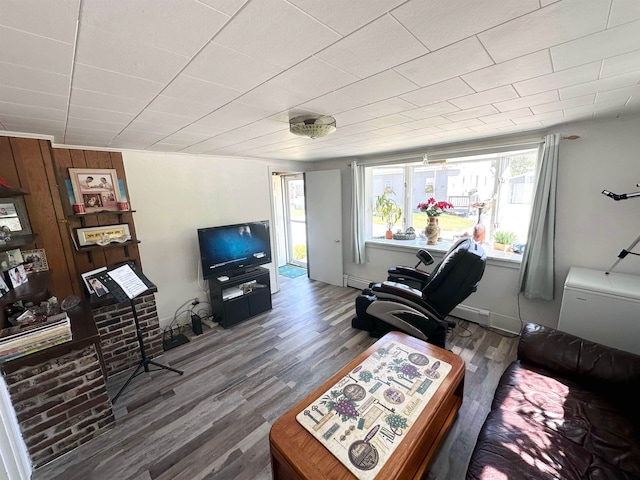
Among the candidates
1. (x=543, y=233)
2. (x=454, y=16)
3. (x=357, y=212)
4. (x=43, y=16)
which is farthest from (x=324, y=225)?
(x=43, y=16)

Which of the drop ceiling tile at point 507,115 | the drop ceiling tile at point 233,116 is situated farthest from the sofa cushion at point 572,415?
the drop ceiling tile at point 233,116

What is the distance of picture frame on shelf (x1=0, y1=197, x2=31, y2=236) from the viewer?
176 cm

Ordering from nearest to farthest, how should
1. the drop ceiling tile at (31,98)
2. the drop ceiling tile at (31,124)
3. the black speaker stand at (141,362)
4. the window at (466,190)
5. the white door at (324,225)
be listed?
the drop ceiling tile at (31,98)
the drop ceiling tile at (31,124)
the black speaker stand at (141,362)
the window at (466,190)
the white door at (324,225)

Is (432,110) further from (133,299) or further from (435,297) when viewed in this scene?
(133,299)

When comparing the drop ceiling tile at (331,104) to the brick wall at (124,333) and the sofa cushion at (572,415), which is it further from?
the brick wall at (124,333)

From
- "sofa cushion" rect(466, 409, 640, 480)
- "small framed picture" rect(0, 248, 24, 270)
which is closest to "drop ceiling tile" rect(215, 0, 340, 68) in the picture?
"sofa cushion" rect(466, 409, 640, 480)

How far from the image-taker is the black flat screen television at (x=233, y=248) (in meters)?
3.09

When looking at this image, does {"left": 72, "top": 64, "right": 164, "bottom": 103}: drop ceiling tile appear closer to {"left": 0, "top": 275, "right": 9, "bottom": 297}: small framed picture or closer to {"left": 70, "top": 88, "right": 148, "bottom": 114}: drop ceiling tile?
{"left": 70, "top": 88, "right": 148, "bottom": 114}: drop ceiling tile

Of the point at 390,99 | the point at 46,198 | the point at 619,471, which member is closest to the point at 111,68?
the point at 390,99

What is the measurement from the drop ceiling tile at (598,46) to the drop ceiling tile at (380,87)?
0.57 meters

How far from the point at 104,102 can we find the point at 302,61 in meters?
1.14

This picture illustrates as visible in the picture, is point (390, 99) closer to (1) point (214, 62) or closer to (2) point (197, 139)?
(1) point (214, 62)

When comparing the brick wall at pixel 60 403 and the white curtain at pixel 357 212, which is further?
the white curtain at pixel 357 212

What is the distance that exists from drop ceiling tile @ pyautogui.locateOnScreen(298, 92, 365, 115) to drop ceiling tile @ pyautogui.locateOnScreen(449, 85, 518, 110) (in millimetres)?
620
